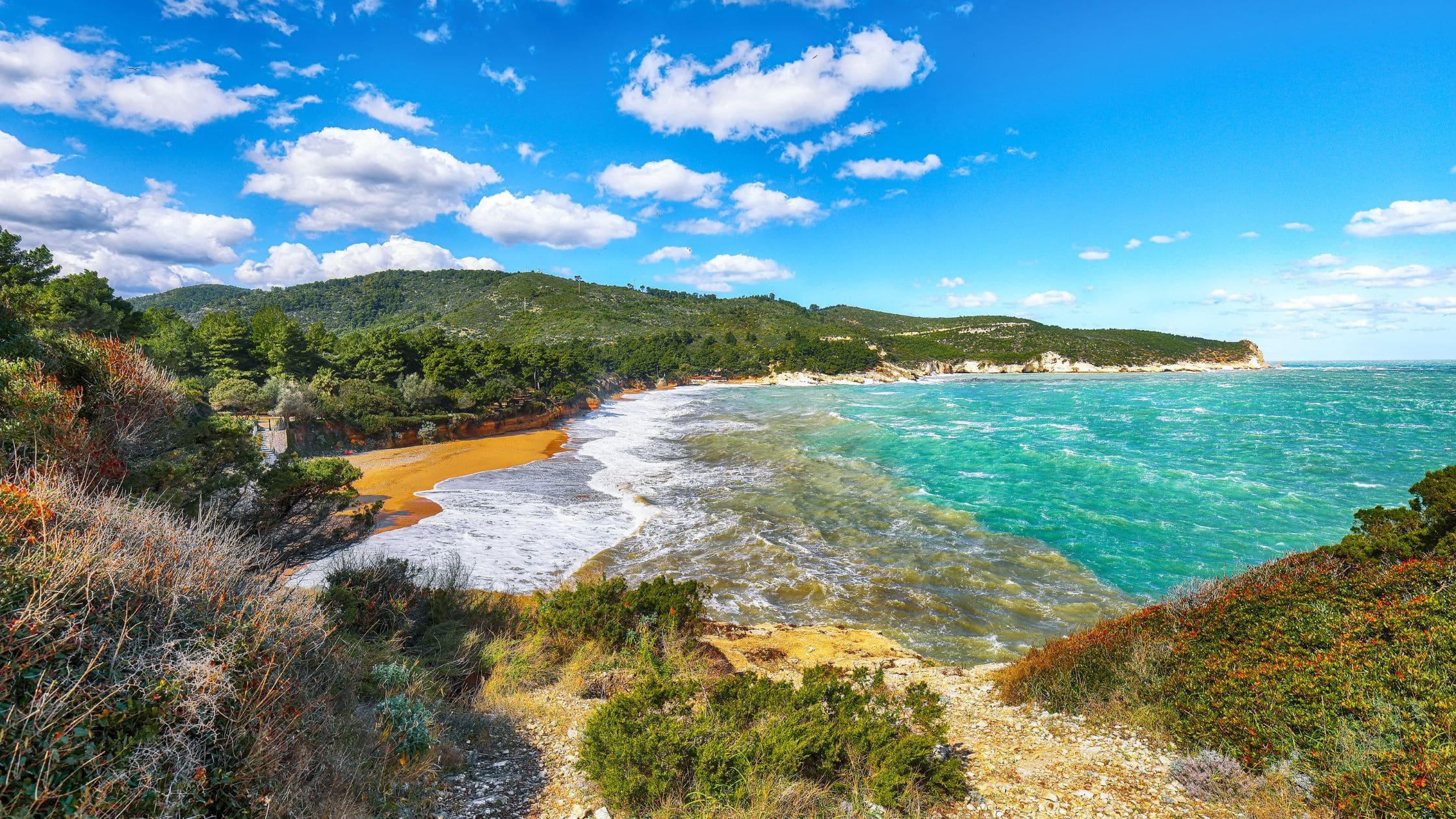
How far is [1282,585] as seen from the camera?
6113 mm

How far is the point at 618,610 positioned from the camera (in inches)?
322

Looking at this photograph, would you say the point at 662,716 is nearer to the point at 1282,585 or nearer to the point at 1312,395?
the point at 1282,585

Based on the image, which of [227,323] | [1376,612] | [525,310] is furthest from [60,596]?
[525,310]

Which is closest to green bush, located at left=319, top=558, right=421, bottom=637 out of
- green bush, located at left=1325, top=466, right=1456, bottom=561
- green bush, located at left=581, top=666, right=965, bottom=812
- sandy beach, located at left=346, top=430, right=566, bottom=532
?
green bush, located at left=581, top=666, right=965, bottom=812

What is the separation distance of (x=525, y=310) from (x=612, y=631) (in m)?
111

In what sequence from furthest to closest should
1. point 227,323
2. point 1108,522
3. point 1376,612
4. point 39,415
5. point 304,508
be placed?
point 227,323 < point 1108,522 < point 304,508 < point 39,415 < point 1376,612

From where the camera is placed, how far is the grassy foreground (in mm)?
3801

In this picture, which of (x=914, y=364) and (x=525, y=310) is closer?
(x=914, y=364)

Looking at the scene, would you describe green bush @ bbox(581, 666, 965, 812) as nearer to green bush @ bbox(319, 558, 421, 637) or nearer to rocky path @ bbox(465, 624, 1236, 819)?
rocky path @ bbox(465, 624, 1236, 819)

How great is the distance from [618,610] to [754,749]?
4.25 meters

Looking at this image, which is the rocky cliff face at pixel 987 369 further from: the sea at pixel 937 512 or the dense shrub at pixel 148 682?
the dense shrub at pixel 148 682

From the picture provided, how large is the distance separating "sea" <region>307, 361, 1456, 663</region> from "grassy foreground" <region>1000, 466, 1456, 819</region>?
8.70 feet

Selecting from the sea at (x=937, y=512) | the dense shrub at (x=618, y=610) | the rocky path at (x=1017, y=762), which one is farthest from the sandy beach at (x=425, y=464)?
the rocky path at (x=1017, y=762)

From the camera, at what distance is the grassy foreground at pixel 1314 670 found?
3.80 meters
